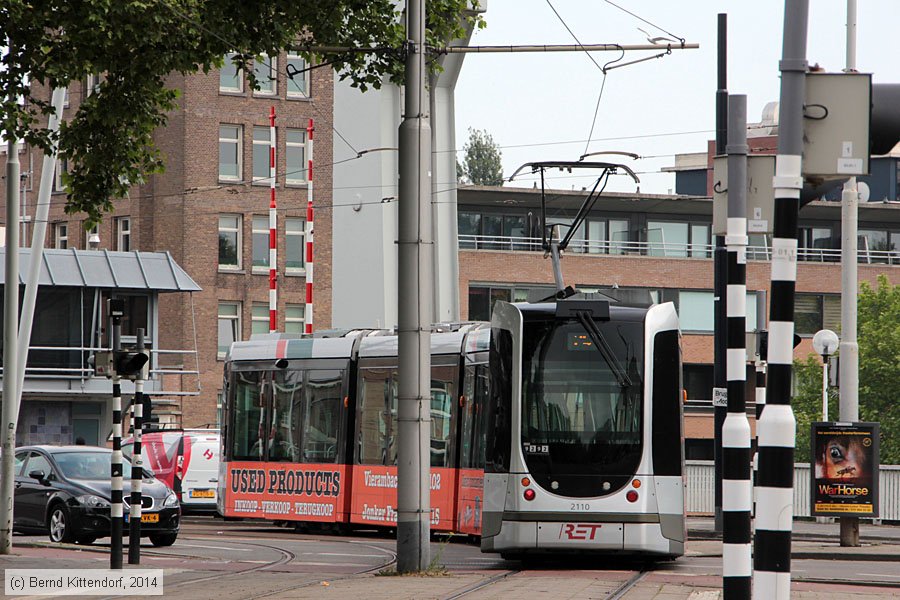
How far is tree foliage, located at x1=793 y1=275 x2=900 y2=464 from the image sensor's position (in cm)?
6012

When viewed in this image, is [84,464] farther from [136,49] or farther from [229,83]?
[229,83]

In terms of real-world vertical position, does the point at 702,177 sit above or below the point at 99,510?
above

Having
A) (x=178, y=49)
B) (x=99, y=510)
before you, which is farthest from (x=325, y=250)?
(x=178, y=49)

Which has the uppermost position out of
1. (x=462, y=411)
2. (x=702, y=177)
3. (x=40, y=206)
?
(x=702, y=177)

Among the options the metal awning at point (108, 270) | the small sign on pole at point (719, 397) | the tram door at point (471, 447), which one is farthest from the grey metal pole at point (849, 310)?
the metal awning at point (108, 270)

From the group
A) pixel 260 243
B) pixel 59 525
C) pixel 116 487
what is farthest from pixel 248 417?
pixel 260 243

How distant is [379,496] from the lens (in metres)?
24.0

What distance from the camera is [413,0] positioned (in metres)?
15.9

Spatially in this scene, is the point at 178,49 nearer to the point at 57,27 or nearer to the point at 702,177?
the point at 57,27

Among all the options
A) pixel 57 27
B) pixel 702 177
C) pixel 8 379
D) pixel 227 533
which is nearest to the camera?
pixel 57 27

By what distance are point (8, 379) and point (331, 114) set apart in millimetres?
40514

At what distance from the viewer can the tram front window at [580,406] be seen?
16969mm

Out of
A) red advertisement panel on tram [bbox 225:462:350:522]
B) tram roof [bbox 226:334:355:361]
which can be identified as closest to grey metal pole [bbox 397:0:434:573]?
red advertisement panel on tram [bbox 225:462:350:522]

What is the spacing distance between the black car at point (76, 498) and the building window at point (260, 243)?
35414mm
